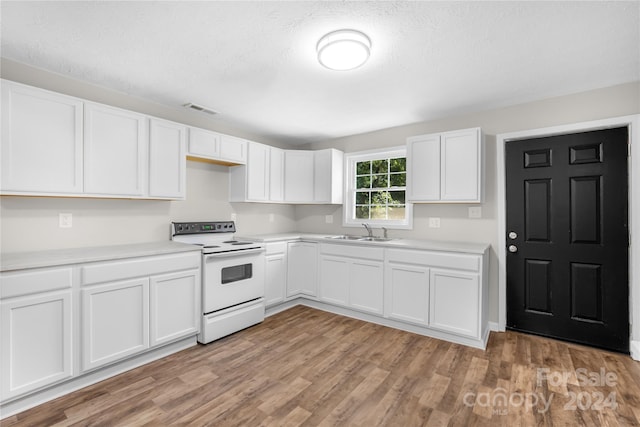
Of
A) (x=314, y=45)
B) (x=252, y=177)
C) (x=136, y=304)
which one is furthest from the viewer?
(x=252, y=177)

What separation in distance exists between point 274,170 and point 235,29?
7.60ft

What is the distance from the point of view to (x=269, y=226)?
177 inches

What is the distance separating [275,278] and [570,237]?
10.2 ft

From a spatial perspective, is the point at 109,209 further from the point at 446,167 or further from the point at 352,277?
the point at 446,167

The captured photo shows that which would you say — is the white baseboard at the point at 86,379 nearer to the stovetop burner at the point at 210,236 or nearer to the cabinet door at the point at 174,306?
the cabinet door at the point at 174,306

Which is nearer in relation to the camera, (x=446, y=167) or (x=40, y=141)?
(x=40, y=141)

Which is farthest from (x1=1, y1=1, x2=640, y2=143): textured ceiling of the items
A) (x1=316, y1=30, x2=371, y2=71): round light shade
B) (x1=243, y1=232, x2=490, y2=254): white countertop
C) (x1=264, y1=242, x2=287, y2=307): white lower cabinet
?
(x1=264, y1=242, x2=287, y2=307): white lower cabinet

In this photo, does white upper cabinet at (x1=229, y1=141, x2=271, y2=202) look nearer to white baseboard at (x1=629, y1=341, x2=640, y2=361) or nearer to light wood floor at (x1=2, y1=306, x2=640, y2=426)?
light wood floor at (x1=2, y1=306, x2=640, y2=426)

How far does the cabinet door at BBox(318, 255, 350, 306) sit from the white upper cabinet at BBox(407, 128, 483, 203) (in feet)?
3.77

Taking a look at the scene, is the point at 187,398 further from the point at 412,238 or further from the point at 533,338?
the point at 533,338

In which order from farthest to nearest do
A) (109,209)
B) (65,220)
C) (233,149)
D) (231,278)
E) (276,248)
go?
1. (276,248)
2. (233,149)
3. (231,278)
4. (109,209)
5. (65,220)

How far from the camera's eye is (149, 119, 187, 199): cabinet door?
9.32 ft

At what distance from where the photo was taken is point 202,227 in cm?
349

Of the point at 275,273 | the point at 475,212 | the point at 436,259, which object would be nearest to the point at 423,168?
the point at 475,212
